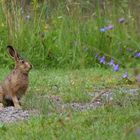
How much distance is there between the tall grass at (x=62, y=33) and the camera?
12242mm

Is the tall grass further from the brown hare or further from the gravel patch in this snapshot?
the gravel patch

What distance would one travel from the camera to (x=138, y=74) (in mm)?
4938

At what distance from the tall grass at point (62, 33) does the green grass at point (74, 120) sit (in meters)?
2.50

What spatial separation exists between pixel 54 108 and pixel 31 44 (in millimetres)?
5097

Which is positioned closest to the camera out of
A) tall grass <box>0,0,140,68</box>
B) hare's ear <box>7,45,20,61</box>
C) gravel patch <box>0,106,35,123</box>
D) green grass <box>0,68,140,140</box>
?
green grass <box>0,68,140,140</box>

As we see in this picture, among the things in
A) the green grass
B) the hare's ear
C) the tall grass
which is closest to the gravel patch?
the green grass

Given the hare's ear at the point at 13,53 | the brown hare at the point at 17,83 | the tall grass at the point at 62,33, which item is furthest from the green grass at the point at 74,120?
the tall grass at the point at 62,33

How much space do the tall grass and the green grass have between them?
250 centimetres

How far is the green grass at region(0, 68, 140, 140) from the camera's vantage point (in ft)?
20.7

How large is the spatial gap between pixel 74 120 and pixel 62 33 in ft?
20.1

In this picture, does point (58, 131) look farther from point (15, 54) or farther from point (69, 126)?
point (15, 54)

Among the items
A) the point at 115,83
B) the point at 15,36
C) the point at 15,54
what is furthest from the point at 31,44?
the point at 15,54

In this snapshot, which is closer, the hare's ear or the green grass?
the green grass

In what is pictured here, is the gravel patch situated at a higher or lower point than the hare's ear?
lower
